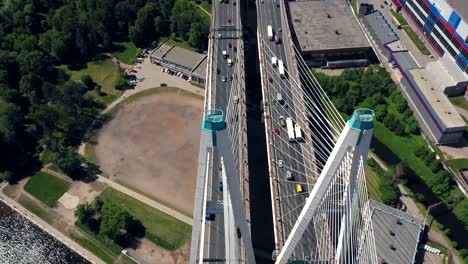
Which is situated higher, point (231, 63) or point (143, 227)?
point (231, 63)

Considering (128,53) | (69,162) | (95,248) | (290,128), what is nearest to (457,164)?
(290,128)

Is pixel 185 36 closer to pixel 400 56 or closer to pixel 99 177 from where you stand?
pixel 99 177

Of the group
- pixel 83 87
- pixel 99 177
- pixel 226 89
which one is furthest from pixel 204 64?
pixel 99 177

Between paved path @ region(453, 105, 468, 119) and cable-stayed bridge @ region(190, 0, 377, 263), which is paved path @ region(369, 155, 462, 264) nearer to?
cable-stayed bridge @ region(190, 0, 377, 263)

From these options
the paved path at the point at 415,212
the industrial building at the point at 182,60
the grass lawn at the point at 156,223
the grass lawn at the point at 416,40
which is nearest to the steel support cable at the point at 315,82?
the paved path at the point at 415,212

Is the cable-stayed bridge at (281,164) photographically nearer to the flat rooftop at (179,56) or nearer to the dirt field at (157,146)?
the flat rooftop at (179,56)

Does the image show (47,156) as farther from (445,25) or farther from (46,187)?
(445,25)
